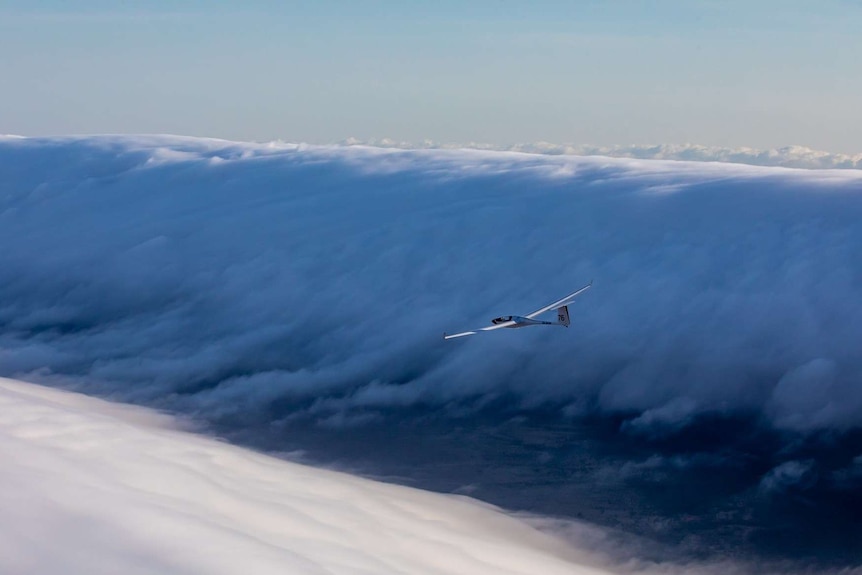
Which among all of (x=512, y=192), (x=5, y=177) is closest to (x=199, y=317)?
(x=512, y=192)

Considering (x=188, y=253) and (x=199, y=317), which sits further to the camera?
(x=188, y=253)

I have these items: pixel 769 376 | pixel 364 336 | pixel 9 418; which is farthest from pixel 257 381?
pixel 9 418

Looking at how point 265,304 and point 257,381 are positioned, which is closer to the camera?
point 257,381

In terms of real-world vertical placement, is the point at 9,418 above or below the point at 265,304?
above

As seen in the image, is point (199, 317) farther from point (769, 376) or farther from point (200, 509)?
point (200, 509)

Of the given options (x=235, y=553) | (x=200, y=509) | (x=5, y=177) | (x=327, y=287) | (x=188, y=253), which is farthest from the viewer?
(x=5, y=177)

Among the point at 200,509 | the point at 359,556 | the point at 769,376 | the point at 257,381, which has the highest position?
the point at 200,509

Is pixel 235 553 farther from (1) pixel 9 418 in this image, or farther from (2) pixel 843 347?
(2) pixel 843 347

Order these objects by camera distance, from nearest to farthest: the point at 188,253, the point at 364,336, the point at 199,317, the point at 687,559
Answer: the point at 687,559
the point at 364,336
the point at 199,317
the point at 188,253

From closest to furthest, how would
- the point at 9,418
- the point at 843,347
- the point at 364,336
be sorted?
the point at 9,418 < the point at 843,347 < the point at 364,336
